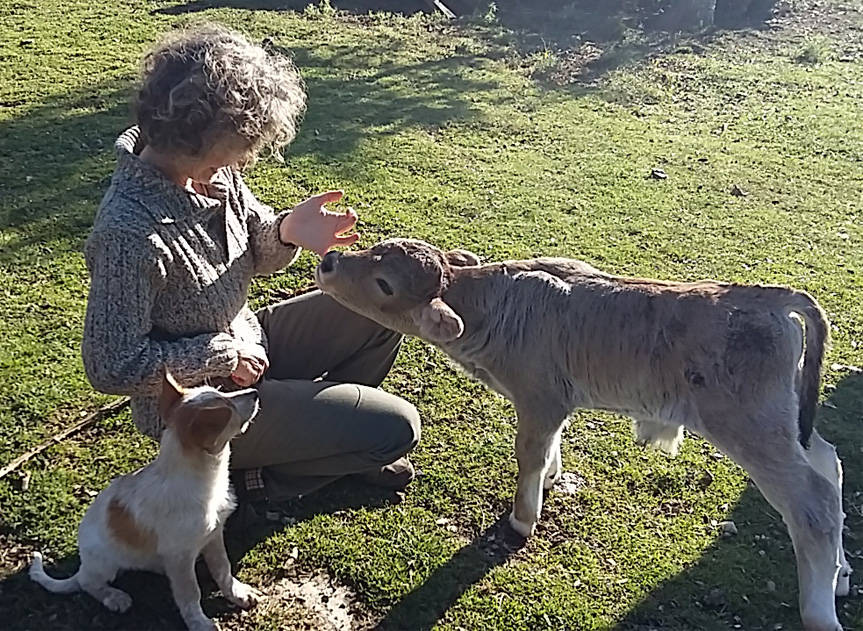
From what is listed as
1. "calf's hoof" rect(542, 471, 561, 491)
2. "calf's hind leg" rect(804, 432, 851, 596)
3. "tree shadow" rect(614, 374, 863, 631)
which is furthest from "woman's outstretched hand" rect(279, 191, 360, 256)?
"calf's hind leg" rect(804, 432, 851, 596)

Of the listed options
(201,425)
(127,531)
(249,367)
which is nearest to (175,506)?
(127,531)

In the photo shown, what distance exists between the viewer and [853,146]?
9.74 metres

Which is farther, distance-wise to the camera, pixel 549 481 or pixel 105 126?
pixel 105 126

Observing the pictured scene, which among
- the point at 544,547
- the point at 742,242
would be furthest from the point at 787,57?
the point at 544,547

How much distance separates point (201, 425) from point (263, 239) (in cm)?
114

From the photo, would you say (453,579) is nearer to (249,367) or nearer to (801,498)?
(249,367)

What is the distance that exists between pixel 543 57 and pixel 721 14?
408cm

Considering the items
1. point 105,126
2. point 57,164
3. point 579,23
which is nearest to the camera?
point 57,164

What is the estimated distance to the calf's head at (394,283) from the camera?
4.15 meters

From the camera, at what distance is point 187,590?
351cm

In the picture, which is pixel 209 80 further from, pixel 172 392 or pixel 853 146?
pixel 853 146

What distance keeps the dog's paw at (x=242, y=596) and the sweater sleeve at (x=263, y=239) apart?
A: 132cm

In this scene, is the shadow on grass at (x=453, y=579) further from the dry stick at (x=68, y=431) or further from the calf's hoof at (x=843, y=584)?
the dry stick at (x=68, y=431)

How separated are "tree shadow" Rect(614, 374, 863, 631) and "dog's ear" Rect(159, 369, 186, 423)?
2.02m
